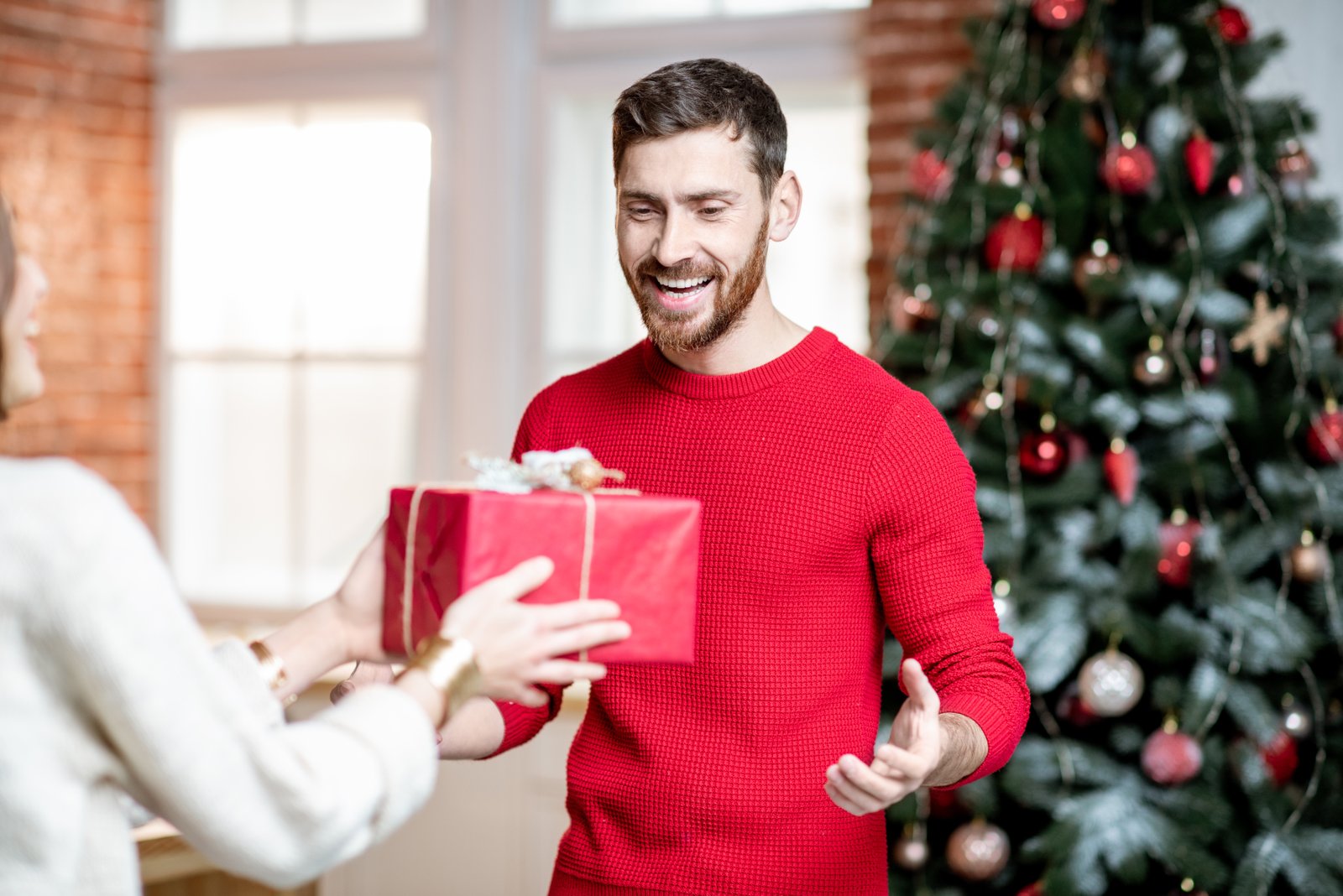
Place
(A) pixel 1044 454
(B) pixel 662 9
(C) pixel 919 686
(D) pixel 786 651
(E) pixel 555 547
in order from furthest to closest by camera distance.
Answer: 1. (B) pixel 662 9
2. (A) pixel 1044 454
3. (D) pixel 786 651
4. (C) pixel 919 686
5. (E) pixel 555 547

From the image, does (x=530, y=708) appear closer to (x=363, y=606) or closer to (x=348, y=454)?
(x=363, y=606)

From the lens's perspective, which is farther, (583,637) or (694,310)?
(694,310)

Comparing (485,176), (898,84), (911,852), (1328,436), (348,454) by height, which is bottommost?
(911,852)

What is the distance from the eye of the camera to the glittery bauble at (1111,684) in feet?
8.32

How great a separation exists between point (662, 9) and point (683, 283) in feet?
8.38

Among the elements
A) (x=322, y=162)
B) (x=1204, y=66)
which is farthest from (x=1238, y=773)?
(x=322, y=162)

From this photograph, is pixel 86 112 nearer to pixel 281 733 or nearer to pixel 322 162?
pixel 322 162

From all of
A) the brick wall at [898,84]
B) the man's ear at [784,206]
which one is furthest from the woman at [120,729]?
the brick wall at [898,84]

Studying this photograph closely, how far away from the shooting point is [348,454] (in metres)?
4.22

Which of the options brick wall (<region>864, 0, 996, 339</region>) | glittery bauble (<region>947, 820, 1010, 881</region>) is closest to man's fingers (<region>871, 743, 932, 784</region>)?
glittery bauble (<region>947, 820, 1010, 881</region>)

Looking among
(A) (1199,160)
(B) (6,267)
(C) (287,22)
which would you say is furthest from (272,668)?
(C) (287,22)

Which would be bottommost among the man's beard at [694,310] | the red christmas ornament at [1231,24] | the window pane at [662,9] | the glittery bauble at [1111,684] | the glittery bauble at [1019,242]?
the glittery bauble at [1111,684]

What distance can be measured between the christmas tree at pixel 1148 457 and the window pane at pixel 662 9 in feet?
3.28

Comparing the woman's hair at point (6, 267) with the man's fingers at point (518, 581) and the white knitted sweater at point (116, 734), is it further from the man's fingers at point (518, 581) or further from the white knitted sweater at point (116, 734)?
the man's fingers at point (518, 581)
